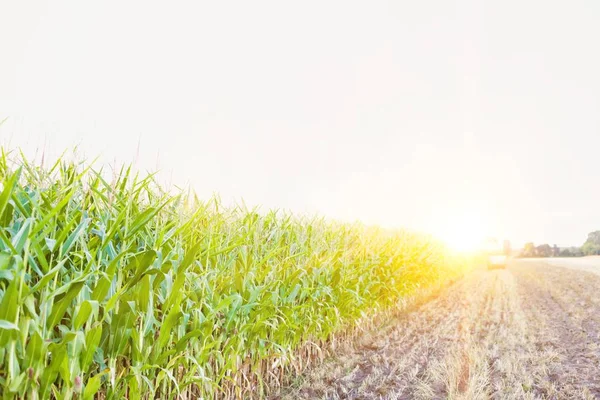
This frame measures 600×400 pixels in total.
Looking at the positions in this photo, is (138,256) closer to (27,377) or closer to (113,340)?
(113,340)

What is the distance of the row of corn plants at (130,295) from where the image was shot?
7.63 feet

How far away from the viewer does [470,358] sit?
20.3 feet

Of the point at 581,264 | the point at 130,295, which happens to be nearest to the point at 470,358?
the point at 130,295

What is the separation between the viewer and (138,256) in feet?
9.73

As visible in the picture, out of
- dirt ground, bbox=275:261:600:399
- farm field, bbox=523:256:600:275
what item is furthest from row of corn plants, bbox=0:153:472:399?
farm field, bbox=523:256:600:275

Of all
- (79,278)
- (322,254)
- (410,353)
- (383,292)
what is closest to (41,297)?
(79,278)

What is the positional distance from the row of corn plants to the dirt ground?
792 millimetres

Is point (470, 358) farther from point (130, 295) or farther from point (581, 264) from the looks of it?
point (581, 264)

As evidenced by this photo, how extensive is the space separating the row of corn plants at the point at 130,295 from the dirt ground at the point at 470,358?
0.79 meters

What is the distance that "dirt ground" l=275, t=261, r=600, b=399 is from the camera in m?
4.98

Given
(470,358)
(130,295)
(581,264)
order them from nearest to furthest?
(130,295) → (470,358) → (581,264)

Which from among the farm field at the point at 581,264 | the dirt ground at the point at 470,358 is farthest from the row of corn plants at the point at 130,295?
the farm field at the point at 581,264

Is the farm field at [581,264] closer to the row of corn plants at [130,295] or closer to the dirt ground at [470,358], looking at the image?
the dirt ground at [470,358]

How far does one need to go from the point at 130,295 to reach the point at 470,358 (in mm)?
5164
